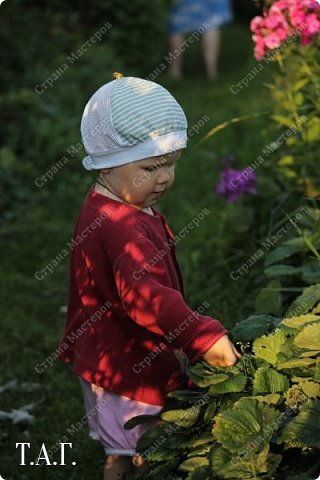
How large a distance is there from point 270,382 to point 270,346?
0.14m

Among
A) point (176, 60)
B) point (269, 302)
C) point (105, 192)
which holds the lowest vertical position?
point (176, 60)

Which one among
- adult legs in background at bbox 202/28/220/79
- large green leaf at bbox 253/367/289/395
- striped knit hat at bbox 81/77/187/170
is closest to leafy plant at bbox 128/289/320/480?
large green leaf at bbox 253/367/289/395

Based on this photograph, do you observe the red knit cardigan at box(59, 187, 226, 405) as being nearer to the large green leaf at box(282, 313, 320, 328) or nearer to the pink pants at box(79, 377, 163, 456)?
the pink pants at box(79, 377, 163, 456)

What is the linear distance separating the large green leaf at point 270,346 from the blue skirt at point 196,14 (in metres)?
9.01

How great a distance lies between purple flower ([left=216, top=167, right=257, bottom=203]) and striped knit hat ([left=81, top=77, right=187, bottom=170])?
1.85 meters

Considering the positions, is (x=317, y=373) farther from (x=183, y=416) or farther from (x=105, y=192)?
(x=105, y=192)

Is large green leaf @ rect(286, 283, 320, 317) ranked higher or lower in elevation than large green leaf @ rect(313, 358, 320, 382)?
lower

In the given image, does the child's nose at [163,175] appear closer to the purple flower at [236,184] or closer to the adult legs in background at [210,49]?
the purple flower at [236,184]

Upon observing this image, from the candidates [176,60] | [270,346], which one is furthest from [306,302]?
[176,60]

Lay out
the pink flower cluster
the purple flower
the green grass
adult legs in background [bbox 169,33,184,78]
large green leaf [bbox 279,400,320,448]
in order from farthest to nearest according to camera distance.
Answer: adult legs in background [bbox 169,33,184,78], the purple flower, the pink flower cluster, the green grass, large green leaf [bbox 279,400,320,448]

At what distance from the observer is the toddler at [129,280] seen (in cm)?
294

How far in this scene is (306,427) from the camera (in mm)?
2568

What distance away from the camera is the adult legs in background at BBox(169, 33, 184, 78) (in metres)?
11.5

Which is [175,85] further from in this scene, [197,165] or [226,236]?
[226,236]
